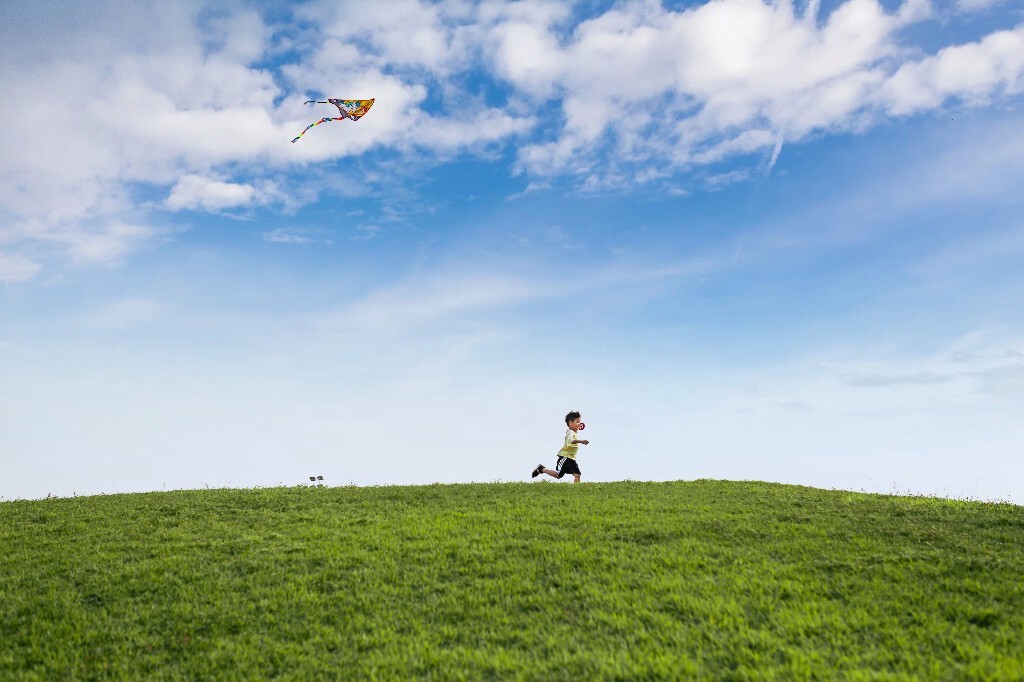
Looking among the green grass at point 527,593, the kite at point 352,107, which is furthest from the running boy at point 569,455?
the kite at point 352,107

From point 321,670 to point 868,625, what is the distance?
715 cm

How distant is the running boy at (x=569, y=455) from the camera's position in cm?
2223

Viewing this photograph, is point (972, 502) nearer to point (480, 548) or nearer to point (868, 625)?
point (868, 625)

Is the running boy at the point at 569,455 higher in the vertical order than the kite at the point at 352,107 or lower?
lower

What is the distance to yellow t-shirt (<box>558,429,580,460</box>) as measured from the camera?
73.3ft

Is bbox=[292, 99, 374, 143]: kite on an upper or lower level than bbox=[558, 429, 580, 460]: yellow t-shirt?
upper

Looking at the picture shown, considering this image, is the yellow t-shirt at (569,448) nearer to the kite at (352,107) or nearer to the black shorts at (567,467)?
the black shorts at (567,467)

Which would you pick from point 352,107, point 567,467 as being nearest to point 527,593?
point 567,467

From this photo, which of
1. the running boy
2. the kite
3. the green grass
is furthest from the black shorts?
the kite

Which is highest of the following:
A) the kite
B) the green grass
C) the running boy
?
the kite

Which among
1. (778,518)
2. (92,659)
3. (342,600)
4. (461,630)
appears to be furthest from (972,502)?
(92,659)

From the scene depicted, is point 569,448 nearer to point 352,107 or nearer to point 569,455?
point 569,455

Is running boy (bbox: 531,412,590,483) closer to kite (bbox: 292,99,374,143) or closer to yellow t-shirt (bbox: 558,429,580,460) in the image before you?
yellow t-shirt (bbox: 558,429,580,460)

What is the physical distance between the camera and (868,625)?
9.09m
